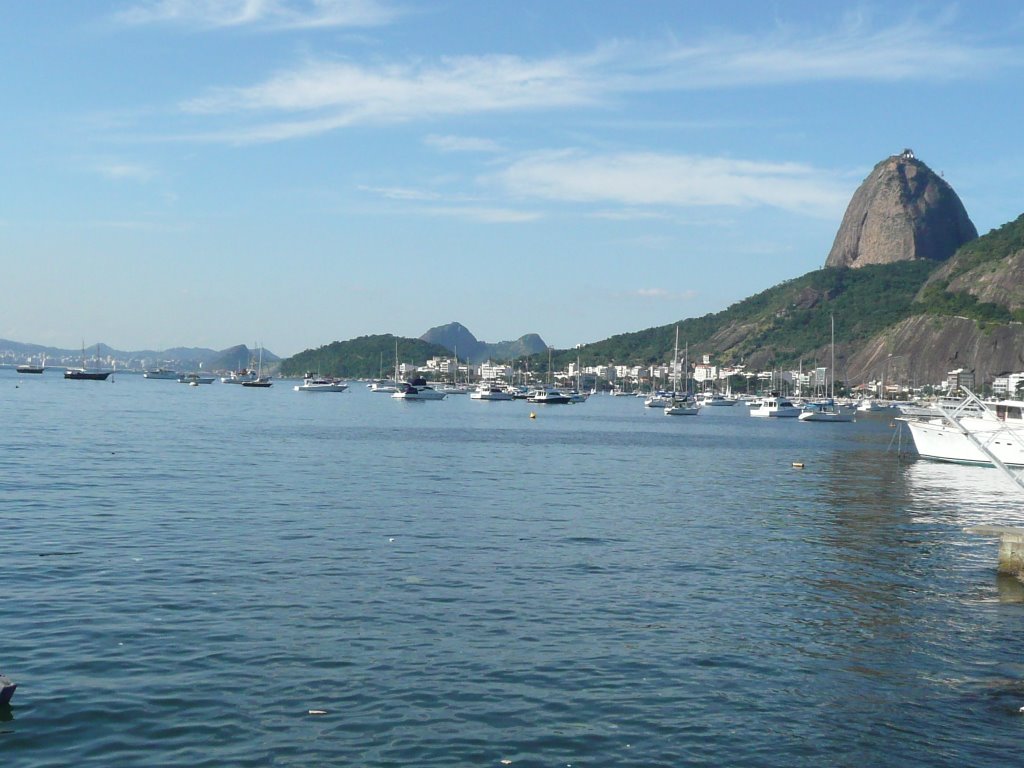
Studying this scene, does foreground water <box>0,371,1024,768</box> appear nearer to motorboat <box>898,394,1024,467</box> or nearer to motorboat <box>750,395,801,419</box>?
motorboat <box>898,394,1024,467</box>

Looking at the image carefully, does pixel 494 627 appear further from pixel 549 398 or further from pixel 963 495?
pixel 549 398

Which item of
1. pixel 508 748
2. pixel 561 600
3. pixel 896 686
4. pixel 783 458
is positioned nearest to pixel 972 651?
pixel 896 686

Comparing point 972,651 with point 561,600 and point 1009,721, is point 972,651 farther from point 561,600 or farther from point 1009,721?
point 561,600

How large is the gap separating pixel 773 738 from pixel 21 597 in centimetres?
1525

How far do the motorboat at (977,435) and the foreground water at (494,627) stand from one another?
14.3 m

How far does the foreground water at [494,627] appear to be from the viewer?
45.5 ft

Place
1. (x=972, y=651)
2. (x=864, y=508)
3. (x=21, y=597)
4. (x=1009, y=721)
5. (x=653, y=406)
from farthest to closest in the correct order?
(x=653, y=406), (x=864, y=508), (x=21, y=597), (x=972, y=651), (x=1009, y=721)

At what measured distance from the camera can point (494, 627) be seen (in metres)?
19.4

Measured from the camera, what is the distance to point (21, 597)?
68.5 ft

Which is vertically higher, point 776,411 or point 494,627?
point 776,411

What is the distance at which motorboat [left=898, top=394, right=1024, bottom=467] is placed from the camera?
181ft

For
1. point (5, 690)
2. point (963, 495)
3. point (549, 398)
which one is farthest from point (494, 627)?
point (549, 398)

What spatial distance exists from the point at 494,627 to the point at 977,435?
46121 millimetres

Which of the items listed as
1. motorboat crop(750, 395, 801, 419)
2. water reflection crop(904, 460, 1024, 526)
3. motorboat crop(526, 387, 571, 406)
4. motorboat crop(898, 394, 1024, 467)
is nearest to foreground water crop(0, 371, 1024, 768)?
water reflection crop(904, 460, 1024, 526)
